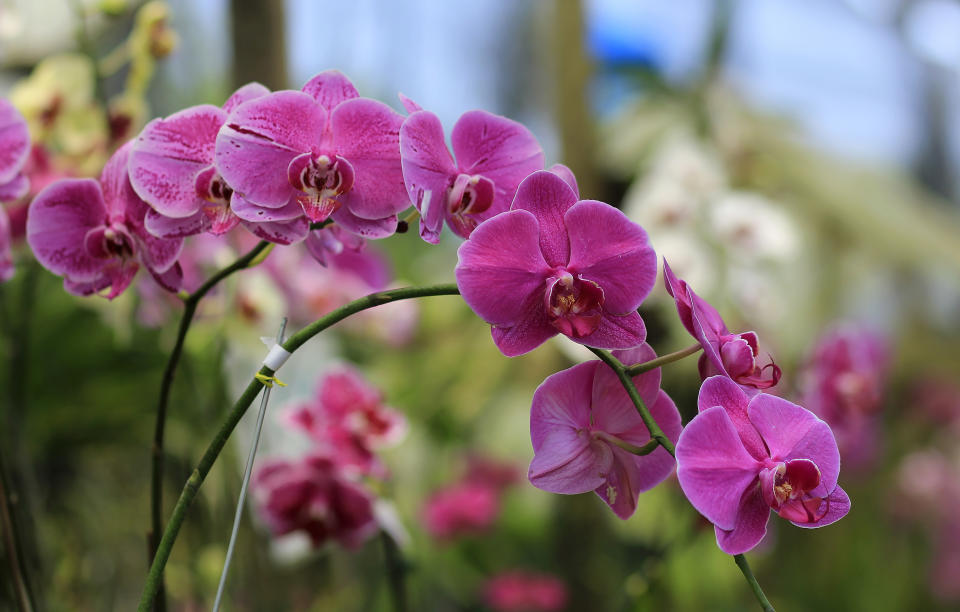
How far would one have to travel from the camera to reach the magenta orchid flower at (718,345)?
22 centimetres

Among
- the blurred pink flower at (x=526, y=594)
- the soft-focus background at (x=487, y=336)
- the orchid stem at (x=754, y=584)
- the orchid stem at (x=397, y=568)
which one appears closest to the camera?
the orchid stem at (x=754, y=584)

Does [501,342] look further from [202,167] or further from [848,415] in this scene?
[848,415]

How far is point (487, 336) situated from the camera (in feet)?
4.47

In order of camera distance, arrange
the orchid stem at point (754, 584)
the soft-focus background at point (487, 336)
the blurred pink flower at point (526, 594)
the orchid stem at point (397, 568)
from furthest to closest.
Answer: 1. the blurred pink flower at point (526, 594)
2. the soft-focus background at point (487, 336)
3. the orchid stem at point (397, 568)
4. the orchid stem at point (754, 584)

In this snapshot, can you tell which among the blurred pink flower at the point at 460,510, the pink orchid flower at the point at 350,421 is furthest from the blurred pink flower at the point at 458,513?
the pink orchid flower at the point at 350,421

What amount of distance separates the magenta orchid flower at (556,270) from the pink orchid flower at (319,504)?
222 millimetres

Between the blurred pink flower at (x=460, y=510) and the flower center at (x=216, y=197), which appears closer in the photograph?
the flower center at (x=216, y=197)

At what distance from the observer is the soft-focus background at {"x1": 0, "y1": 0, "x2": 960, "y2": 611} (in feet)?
1.72

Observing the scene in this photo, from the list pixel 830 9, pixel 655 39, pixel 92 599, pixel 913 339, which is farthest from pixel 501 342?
pixel 830 9

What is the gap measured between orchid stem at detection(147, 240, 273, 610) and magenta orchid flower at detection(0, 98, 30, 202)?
7 cm

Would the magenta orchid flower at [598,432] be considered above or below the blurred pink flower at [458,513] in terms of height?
above

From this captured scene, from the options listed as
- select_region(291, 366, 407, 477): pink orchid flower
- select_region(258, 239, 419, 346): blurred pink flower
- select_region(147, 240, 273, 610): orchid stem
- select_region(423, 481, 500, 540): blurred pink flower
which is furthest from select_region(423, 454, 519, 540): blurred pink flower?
select_region(147, 240, 273, 610): orchid stem

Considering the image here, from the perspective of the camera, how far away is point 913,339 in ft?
6.45

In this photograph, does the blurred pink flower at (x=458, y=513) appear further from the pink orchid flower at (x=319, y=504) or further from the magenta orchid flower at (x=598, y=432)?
the magenta orchid flower at (x=598, y=432)
